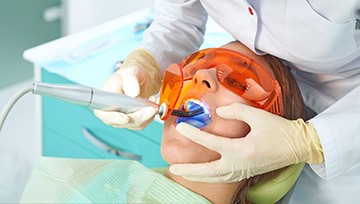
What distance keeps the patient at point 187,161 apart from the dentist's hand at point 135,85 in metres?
0.09

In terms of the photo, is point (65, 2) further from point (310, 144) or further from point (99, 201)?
point (310, 144)

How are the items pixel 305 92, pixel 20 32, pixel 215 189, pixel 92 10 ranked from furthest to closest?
1. pixel 20 32
2. pixel 92 10
3. pixel 305 92
4. pixel 215 189

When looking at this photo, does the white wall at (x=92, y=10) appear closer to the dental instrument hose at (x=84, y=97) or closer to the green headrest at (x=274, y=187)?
the green headrest at (x=274, y=187)

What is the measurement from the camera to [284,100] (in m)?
1.36

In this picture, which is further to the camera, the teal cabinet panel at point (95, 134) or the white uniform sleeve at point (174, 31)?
the teal cabinet panel at point (95, 134)

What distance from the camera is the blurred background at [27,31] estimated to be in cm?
278

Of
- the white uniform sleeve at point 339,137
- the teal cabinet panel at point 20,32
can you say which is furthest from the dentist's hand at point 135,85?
the teal cabinet panel at point 20,32

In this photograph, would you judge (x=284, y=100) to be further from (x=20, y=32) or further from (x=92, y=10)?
(x=20, y=32)

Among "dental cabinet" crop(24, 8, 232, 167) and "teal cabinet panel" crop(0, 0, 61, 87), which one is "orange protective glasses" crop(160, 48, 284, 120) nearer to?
"dental cabinet" crop(24, 8, 232, 167)

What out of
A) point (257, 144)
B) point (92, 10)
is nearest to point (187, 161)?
point (257, 144)

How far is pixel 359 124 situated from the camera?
4.02 ft

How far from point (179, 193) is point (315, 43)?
1.64ft

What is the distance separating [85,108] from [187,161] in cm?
81

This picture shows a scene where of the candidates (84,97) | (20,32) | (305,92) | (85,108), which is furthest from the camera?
(20,32)
